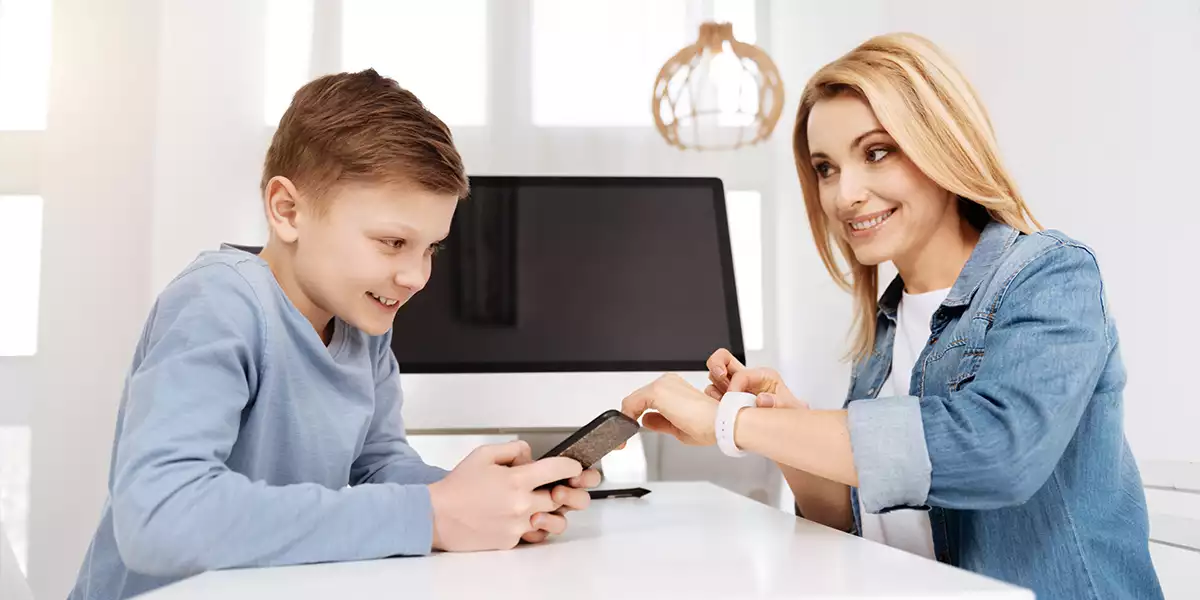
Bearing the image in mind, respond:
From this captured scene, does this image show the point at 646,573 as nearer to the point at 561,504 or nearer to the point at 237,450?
the point at 561,504

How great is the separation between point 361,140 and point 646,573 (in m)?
0.50

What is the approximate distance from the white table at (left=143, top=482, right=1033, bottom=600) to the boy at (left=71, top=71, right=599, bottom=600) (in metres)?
0.03

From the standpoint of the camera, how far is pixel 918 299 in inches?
44.1

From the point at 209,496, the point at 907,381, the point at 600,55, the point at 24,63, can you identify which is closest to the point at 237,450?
the point at 209,496

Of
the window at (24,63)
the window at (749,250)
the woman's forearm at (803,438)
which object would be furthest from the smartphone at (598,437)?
the window at (24,63)

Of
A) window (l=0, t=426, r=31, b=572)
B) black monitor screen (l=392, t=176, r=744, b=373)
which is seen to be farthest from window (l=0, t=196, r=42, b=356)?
black monitor screen (l=392, t=176, r=744, b=373)

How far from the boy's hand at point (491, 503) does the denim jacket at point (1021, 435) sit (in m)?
0.27

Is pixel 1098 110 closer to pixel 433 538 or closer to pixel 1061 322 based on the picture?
pixel 1061 322

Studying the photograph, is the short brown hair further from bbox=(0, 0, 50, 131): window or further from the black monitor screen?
bbox=(0, 0, 50, 131): window

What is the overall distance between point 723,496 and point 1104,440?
16.7 inches

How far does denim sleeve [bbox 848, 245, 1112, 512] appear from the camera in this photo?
758 millimetres

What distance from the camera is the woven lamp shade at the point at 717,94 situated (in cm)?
193

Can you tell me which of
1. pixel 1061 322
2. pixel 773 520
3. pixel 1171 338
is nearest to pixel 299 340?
pixel 773 520

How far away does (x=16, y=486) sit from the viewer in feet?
6.38
